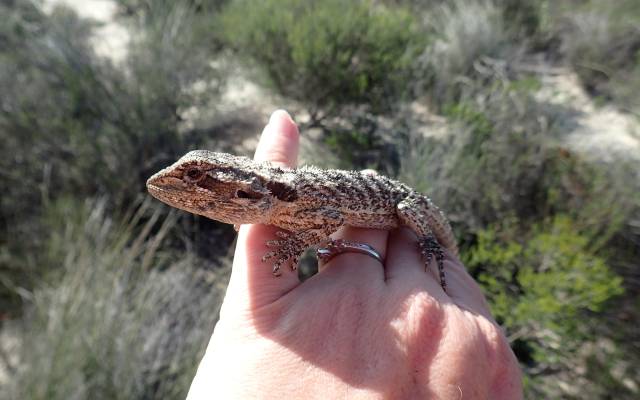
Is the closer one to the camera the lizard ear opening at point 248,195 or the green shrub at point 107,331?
the lizard ear opening at point 248,195

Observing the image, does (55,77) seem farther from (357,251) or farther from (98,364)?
(357,251)

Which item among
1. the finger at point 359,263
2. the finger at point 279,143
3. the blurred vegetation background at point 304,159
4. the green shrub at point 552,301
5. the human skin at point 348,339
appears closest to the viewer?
the human skin at point 348,339

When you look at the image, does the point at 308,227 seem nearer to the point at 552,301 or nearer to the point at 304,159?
the point at 552,301

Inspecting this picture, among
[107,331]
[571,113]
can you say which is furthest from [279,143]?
[571,113]

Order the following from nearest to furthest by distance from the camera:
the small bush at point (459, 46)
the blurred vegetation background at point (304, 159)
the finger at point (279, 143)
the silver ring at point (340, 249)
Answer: the silver ring at point (340, 249)
the finger at point (279, 143)
the blurred vegetation background at point (304, 159)
the small bush at point (459, 46)

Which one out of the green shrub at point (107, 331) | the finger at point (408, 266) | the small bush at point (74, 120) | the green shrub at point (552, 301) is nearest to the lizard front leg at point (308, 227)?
the finger at point (408, 266)

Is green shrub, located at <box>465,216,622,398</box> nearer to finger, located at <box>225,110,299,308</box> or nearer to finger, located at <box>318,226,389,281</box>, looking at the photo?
finger, located at <box>318,226,389,281</box>

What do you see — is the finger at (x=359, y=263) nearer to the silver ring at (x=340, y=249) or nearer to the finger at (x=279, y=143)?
the silver ring at (x=340, y=249)
